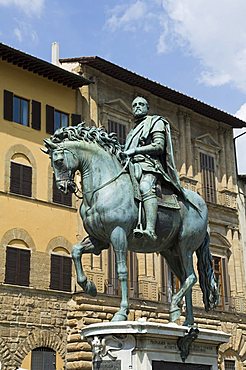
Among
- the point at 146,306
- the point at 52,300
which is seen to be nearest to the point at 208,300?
the point at 52,300

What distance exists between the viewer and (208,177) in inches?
1137

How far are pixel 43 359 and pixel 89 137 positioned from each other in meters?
14.9

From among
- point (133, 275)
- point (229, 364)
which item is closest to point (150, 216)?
point (133, 275)

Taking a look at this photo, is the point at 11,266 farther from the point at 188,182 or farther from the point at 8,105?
the point at 188,182

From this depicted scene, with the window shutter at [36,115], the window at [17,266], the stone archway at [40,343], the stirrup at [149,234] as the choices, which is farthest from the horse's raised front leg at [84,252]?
the window shutter at [36,115]

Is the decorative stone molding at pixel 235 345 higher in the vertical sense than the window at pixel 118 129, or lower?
lower

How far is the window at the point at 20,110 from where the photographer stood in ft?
72.7

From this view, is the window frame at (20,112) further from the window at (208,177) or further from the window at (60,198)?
the window at (208,177)

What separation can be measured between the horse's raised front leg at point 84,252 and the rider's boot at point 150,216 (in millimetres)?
620

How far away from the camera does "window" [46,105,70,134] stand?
23.3 metres

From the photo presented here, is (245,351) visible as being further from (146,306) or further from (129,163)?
(129,163)

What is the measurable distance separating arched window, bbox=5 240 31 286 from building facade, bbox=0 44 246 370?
Result: 33mm

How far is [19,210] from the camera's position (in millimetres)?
21609

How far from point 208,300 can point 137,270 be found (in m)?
16.2
